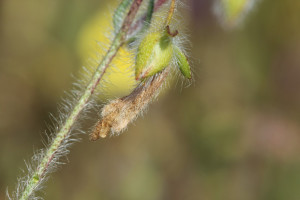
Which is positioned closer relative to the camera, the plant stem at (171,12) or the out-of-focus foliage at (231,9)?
the plant stem at (171,12)

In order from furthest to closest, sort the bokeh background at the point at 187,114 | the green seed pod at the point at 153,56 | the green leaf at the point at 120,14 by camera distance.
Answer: the bokeh background at the point at 187,114, the green leaf at the point at 120,14, the green seed pod at the point at 153,56

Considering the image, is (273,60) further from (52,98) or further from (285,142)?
(52,98)

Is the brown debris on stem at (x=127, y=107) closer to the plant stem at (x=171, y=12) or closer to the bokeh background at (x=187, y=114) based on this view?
the plant stem at (x=171, y=12)

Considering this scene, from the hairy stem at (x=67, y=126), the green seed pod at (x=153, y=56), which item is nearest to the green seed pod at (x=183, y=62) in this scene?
the green seed pod at (x=153, y=56)

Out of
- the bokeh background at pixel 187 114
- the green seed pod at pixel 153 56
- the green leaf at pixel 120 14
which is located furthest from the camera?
the bokeh background at pixel 187 114

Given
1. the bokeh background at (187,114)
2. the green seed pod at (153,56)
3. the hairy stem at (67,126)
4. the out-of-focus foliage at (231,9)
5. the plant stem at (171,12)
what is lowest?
the bokeh background at (187,114)

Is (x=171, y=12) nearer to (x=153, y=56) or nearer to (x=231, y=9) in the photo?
(x=153, y=56)

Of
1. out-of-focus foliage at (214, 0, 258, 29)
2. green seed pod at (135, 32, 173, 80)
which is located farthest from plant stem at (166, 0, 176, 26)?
out-of-focus foliage at (214, 0, 258, 29)
